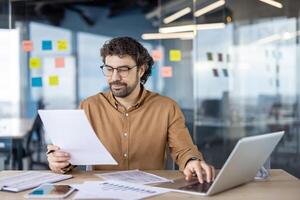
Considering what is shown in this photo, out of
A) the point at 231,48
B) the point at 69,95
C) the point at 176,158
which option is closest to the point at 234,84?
the point at 231,48

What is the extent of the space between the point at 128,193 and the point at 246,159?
0.39m

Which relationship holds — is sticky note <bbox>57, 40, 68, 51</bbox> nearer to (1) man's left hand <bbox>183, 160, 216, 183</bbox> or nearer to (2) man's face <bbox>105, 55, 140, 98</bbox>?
(2) man's face <bbox>105, 55, 140, 98</bbox>

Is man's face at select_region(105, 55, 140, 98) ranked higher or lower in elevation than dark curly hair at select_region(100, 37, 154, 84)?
lower

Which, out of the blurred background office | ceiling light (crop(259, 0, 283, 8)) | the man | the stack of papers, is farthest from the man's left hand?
ceiling light (crop(259, 0, 283, 8))

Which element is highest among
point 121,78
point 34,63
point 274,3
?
point 274,3

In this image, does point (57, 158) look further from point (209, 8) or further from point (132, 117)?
point (209, 8)

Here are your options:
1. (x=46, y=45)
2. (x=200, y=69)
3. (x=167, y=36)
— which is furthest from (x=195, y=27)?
(x=46, y=45)

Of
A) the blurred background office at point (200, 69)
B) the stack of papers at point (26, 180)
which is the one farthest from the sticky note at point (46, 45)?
the stack of papers at point (26, 180)

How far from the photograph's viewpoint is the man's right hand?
1.69m

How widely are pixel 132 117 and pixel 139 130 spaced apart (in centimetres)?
8

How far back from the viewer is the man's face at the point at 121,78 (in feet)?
6.63

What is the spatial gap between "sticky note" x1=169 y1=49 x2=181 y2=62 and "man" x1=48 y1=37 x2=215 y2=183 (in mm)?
2863

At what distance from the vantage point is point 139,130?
6.96 ft

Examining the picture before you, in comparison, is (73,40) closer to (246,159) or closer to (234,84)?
(234,84)
